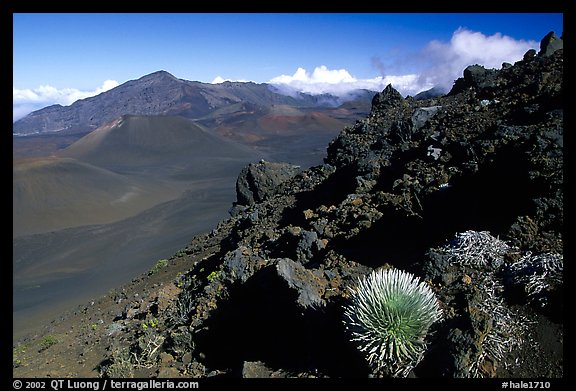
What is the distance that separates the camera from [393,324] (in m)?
2.70

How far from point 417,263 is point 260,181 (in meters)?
9.12

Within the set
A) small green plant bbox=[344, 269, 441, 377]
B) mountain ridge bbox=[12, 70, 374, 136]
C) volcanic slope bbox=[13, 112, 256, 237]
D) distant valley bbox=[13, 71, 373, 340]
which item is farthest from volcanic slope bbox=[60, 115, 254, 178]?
small green plant bbox=[344, 269, 441, 377]

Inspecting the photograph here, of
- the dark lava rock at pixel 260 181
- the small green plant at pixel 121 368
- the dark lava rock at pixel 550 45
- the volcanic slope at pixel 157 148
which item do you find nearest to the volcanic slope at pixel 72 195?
the volcanic slope at pixel 157 148

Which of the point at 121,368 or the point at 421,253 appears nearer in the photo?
the point at 121,368

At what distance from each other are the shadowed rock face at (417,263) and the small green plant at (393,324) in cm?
11

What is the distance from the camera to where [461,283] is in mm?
3359

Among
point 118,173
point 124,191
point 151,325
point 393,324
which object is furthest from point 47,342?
point 118,173

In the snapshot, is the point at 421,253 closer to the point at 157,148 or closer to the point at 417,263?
the point at 417,263

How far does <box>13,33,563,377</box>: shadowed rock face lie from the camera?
2838 millimetres

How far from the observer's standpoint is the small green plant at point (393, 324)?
Result: 107 inches

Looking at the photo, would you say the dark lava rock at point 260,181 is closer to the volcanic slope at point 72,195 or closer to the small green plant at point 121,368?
the small green plant at point 121,368

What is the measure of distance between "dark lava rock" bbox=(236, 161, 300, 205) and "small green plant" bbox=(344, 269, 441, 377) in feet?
31.1
